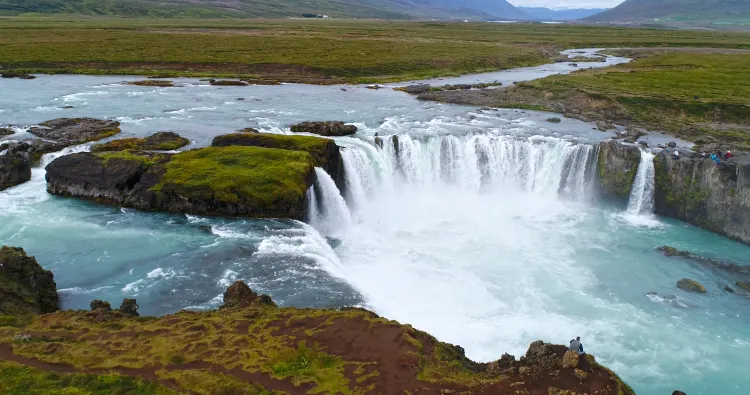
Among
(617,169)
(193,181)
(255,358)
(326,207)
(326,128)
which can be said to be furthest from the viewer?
(326,128)

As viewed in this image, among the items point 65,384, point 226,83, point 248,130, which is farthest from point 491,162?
point 226,83

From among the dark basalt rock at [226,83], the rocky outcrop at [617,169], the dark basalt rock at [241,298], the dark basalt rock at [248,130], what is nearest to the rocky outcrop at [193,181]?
the dark basalt rock at [248,130]

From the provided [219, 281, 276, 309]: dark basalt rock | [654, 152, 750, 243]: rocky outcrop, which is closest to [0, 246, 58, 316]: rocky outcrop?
[219, 281, 276, 309]: dark basalt rock

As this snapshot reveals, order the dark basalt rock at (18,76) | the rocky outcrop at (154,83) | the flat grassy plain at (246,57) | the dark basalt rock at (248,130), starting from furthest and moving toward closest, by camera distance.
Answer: the flat grassy plain at (246,57) → the dark basalt rock at (18,76) → the rocky outcrop at (154,83) → the dark basalt rock at (248,130)

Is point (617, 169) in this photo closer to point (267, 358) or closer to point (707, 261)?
point (707, 261)

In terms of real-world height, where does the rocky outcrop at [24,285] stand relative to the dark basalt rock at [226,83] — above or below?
→ below

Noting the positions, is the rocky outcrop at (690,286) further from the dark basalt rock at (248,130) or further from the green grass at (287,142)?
the dark basalt rock at (248,130)

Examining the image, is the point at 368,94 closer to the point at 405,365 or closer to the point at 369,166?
the point at 369,166

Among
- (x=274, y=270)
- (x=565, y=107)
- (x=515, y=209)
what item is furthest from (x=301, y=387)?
(x=565, y=107)
